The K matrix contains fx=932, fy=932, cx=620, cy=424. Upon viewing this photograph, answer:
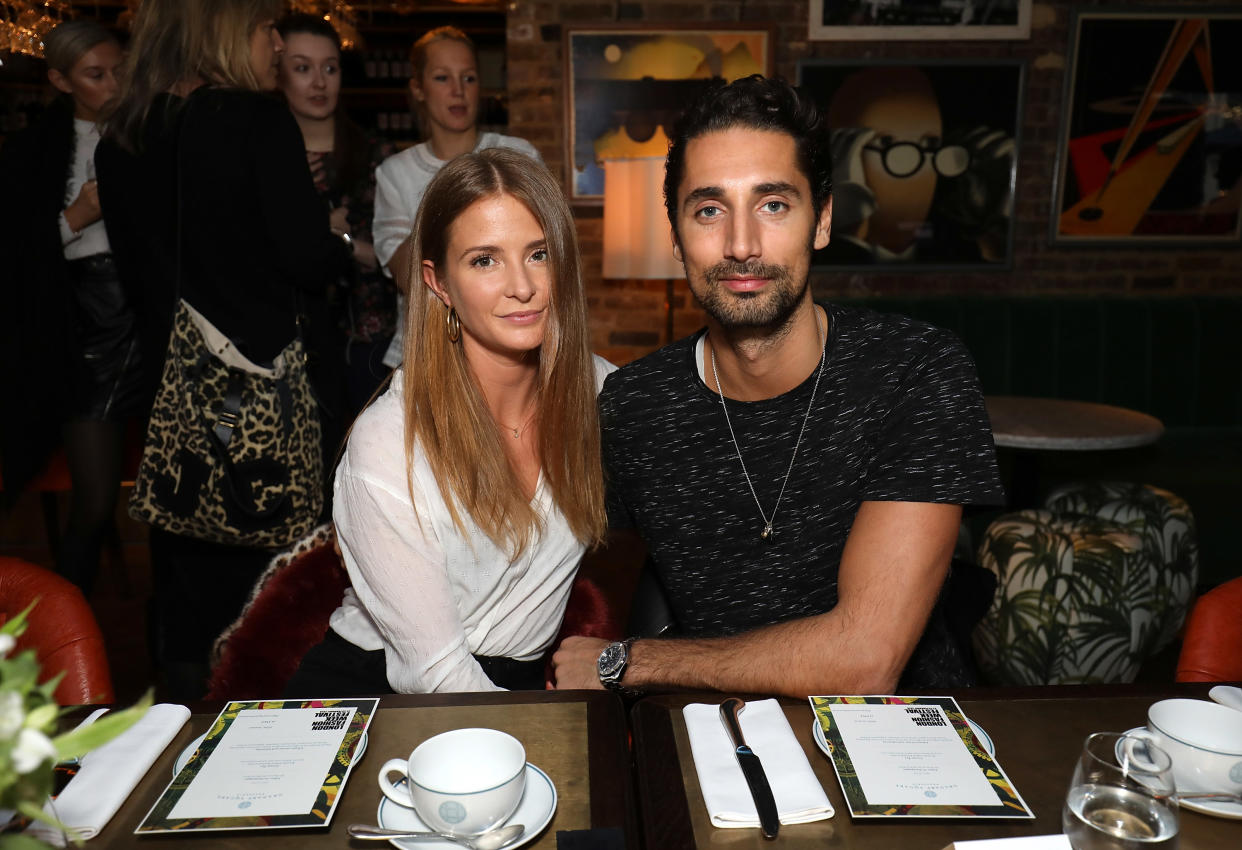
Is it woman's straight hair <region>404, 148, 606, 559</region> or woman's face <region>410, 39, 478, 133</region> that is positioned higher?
woman's face <region>410, 39, 478, 133</region>

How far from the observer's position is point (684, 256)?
5.33 feet

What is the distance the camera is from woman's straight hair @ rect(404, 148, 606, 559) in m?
1.48

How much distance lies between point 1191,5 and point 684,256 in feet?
12.6

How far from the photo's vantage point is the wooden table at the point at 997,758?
2.83 ft

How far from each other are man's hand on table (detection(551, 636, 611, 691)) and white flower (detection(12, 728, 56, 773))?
96cm

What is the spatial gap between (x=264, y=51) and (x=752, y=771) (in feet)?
6.28

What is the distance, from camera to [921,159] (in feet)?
14.0

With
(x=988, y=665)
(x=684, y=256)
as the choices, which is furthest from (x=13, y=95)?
(x=988, y=665)

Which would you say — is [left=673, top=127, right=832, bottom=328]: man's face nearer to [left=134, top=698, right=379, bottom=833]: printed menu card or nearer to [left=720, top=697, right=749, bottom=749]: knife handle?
[left=720, top=697, right=749, bottom=749]: knife handle

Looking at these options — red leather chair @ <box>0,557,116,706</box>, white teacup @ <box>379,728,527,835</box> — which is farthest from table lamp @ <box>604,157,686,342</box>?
white teacup @ <box>379,728,527,835</box>

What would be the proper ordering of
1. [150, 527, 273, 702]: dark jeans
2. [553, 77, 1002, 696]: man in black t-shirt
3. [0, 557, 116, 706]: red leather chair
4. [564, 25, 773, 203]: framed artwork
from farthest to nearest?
[564, 25, 773, 203]: framed artwork, [150, 527, 273, 702]: dark jeans, [553, 77, 1002, 696]: man in black t-shirt, [0, 557, 116, 706]: red leather chair

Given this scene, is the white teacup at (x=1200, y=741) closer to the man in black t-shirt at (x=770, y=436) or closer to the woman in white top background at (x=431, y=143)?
the man in black t-shirt at (x=770, y=436)

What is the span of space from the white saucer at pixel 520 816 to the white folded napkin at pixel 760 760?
0.16 metres

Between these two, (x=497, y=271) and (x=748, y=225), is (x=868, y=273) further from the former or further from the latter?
(x=497, y=271)
